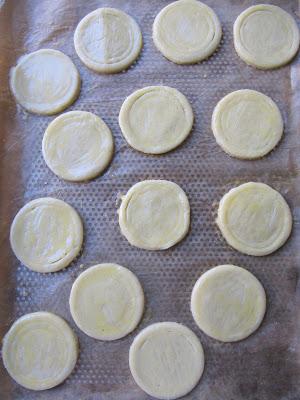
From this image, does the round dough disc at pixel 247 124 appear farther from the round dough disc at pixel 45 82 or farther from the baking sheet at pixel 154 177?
the round dough disc at pixel 45 82

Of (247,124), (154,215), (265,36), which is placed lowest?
(154,215)

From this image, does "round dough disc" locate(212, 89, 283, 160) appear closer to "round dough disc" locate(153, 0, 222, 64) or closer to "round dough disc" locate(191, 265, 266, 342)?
"round dough disc" locate(153, 0, 222, 64)

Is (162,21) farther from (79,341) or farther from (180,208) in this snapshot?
(79,341)

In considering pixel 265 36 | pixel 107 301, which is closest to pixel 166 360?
pixel 107 301

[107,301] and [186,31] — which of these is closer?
[107,301]

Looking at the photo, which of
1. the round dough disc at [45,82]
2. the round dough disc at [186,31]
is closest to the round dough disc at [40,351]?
the round dough disc at [45,82]

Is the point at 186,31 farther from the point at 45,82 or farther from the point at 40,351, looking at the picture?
the point at 40,351

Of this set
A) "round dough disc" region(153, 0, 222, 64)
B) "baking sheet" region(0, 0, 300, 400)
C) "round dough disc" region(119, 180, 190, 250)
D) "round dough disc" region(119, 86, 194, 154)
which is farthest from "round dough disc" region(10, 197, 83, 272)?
"round dough disc" region(153, 0, 222, 64)
